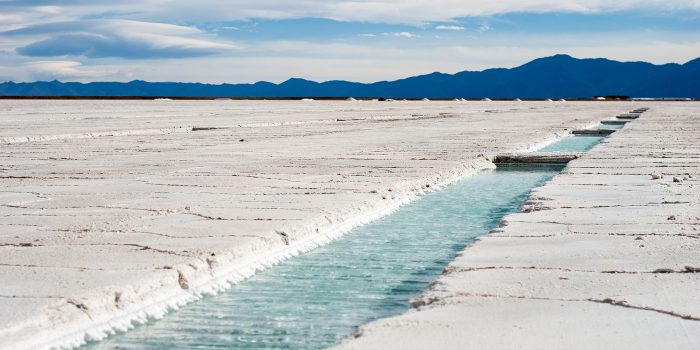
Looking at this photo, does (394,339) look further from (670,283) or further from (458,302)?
(670,283)

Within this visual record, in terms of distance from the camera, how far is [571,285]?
7.12 feet

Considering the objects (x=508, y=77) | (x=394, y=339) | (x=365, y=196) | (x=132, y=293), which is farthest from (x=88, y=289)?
(x=508, y=77)

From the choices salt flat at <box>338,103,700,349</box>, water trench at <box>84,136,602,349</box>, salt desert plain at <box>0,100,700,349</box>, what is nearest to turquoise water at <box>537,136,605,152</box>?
salt desert plain at <box>0,100,700,349</box>

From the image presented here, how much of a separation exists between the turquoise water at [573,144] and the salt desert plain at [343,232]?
1.84 metres

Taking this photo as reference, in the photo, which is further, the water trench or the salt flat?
the water trench

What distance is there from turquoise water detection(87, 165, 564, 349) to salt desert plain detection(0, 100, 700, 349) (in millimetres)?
81

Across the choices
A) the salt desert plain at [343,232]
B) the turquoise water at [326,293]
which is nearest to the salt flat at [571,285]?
the salt desert plain at [343,232]

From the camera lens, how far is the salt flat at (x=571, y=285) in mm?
1733

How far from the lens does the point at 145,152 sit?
696 cm

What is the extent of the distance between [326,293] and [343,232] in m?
0.94

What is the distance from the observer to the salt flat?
68.2 inches

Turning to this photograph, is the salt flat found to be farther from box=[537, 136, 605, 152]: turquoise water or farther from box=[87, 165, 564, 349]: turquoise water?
box=[537, 136, 605, 152]: turquoise water

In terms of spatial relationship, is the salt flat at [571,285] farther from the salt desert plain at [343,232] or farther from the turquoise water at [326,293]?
the turquoise water at [326,293]

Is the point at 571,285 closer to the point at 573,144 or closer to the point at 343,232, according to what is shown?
the point at 343,232
